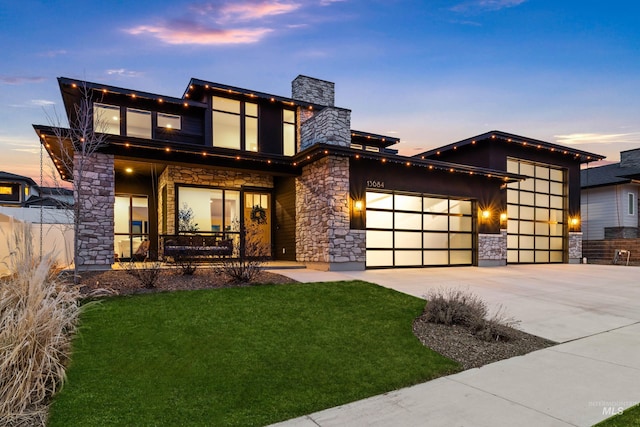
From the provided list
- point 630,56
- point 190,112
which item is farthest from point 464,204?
point 190,112

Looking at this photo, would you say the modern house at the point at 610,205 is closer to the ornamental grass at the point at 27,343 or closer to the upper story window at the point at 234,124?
the upper story window at the point at 234,124

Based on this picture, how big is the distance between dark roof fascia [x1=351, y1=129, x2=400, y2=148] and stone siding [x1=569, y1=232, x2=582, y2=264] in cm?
956

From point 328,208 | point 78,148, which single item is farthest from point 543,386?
point 78,148

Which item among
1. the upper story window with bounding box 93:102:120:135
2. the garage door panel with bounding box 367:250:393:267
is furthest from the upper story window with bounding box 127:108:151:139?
the garage door panel with bounding box 367:250:393:267

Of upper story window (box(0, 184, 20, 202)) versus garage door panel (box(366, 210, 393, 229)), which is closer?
garage door panel (box(366, 210, 393, 229))

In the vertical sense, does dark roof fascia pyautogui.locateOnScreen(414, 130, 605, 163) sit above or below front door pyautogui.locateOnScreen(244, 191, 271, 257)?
above

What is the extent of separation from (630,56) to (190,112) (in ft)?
54.8

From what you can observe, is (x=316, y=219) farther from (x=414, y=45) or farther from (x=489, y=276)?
(x=414, y=45)

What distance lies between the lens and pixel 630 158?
69.8 feet

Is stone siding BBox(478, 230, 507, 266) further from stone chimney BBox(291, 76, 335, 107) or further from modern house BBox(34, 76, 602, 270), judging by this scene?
stone chimney BBox(291, 76, 335, 107)

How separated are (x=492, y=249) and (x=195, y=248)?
36.6ft

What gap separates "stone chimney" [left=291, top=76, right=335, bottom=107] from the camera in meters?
15.8

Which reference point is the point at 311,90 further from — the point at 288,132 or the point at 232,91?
the point at 232,91

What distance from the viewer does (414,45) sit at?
1245 centimetres
